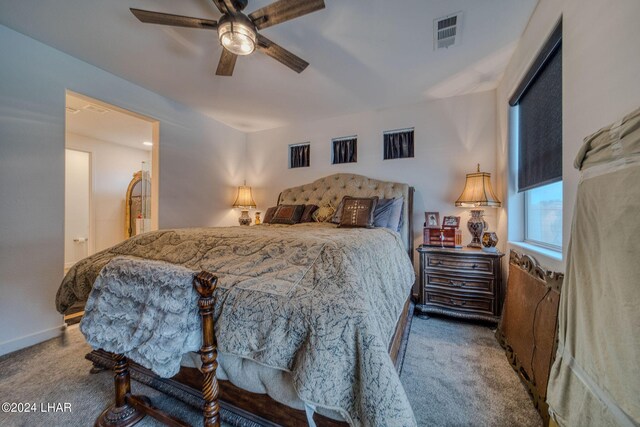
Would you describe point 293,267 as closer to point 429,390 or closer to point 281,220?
point 429,390

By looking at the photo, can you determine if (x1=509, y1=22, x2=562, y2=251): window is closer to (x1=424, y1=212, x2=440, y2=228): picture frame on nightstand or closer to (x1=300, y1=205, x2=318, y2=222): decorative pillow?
(x1=424, y1=212, x2=440, y2=228): picture frame on nightstand

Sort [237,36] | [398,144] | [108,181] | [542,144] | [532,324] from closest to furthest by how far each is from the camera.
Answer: [532,324] < [237,36] < [542,144] < [398,144] < [108,181]

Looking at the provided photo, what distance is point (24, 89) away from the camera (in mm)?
2148

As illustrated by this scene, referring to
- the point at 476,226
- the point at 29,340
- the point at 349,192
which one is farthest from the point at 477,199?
the point at 29,340

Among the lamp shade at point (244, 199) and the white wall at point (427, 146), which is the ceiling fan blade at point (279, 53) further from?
the lamp shade at point (244, 199)

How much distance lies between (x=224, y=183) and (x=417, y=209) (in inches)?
122

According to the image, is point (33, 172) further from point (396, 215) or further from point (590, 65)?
point (590, 65)

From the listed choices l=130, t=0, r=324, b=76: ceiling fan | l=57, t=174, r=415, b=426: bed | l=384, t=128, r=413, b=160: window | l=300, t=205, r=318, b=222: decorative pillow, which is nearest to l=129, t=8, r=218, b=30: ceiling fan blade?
l=130, t=0, r=324, b=76: ceiling fan

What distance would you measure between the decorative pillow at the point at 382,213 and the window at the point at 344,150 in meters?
1.02

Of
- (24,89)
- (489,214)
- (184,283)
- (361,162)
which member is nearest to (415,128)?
(361,162)

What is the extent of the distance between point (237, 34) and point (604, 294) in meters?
2.22

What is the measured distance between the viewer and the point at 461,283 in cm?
252

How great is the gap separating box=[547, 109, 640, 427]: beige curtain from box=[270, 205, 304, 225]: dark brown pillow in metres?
2.68

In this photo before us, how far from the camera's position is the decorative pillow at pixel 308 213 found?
3.43m
